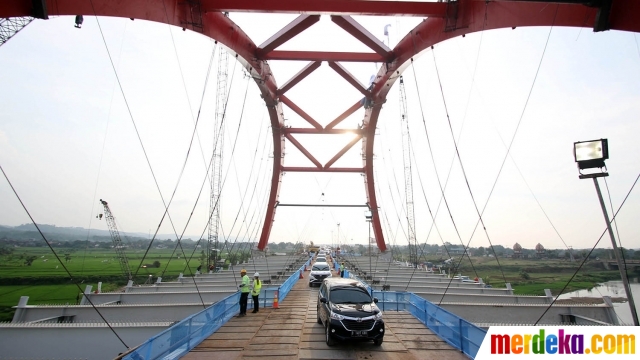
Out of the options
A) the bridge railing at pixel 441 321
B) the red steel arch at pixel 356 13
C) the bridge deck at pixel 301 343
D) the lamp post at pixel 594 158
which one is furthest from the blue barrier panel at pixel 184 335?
the lamp post at pixel 594 158

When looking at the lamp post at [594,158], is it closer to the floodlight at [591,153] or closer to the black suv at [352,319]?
the floodlight at [591,153]

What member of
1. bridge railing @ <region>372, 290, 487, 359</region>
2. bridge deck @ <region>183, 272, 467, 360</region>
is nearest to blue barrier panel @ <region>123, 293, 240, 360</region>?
bridge deck @ <region>183, 272, 467, 360</region>

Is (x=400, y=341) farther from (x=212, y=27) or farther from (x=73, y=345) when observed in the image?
(x=212, y=27)

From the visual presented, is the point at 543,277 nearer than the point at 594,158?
No

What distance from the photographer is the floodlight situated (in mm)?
6824

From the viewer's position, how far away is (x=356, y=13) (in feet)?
45.0

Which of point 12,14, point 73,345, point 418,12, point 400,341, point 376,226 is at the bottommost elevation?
point 73,345

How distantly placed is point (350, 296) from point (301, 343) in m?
1.66

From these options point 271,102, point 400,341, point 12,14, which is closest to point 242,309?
point 400,341

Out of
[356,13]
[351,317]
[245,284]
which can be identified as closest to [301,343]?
[351,317]

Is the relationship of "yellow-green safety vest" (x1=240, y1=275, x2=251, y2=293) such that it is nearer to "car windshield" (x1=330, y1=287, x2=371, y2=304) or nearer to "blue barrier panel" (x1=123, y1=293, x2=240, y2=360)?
"blue barrier panel" (x1=123, y1=293, x2=240, y2=360)

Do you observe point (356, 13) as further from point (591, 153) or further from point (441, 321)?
point (441, 321)

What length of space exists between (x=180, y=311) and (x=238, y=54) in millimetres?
12733

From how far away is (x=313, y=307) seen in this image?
44.1 ft
